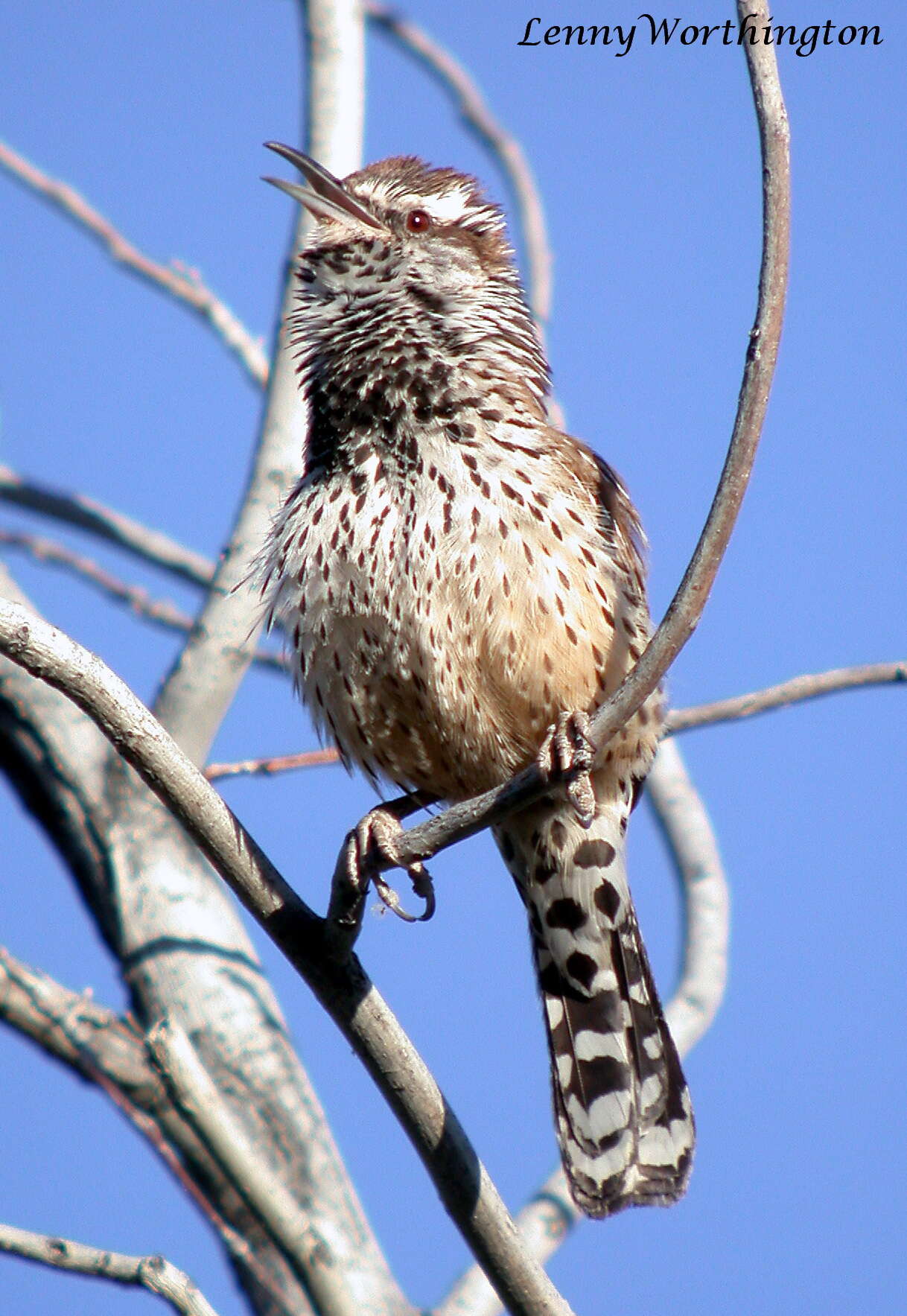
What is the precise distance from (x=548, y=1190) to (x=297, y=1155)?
768 millimetres

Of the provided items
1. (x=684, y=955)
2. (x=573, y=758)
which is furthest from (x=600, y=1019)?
(x=573, y=758)

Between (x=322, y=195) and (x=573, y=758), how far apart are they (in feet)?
6.98

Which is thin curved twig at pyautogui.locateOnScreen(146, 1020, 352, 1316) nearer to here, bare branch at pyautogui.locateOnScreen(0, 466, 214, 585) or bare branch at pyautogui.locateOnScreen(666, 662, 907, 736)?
bare branch at pyautogui.locateOnScreen(666, 662, 907, 736)

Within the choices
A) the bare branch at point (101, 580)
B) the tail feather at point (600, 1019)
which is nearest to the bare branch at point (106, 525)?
the bare branch at point (101, 580)

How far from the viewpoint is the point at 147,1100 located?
447 cm

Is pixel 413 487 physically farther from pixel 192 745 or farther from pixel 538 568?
pixel 192 745

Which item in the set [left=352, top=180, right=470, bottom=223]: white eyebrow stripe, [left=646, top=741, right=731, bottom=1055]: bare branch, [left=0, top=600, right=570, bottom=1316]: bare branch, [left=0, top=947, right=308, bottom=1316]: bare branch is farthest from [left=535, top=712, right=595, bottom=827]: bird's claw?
[left=352, top=180, right=470, bottom=223]: white eyebrow stripe

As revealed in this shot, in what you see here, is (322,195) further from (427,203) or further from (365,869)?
(365,869)

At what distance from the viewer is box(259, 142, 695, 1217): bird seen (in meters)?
3.76

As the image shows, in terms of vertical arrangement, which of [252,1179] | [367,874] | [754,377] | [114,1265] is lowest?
[114,1265]

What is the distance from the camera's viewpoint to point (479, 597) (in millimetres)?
3717

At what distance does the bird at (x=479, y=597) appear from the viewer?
148 inches

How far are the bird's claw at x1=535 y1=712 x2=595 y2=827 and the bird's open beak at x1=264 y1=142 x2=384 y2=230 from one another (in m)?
1.76

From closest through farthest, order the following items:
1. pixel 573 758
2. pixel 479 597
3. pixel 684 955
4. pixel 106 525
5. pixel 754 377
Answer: pixel 754 377 → pixel 573 758 → pixel 479 597 → pixel 684 955 → pixel 106 525
